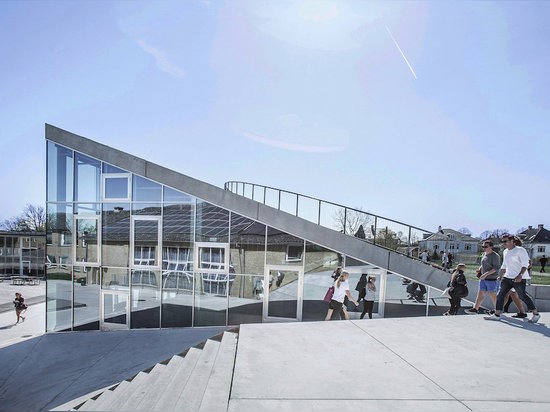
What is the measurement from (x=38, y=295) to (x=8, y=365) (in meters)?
21.3

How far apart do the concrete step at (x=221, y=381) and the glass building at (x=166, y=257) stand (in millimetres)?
5755

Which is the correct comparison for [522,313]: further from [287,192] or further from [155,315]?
[155,315]

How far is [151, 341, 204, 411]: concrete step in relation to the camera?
3615mm

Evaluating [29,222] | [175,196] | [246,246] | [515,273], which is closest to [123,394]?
[246,246]

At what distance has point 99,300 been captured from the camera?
39.1 ft

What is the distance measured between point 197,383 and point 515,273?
654 centimetres

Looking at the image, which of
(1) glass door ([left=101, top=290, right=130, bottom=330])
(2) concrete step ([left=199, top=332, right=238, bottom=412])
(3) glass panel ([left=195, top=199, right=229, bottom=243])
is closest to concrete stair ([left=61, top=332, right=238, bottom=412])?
(2) concrete step ([left=199, top=332, right=238, bottom=412])

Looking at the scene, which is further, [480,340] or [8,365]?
[8,365]

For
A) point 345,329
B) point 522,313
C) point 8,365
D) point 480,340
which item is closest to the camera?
point 480,340

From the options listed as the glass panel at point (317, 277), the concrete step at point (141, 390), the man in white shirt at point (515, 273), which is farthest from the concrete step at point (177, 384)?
the man in white shirt at point (515, 273)

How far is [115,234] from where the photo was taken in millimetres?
11641

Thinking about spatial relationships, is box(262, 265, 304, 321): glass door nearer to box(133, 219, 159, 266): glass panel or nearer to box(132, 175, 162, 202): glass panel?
box(133, 219, 159, 266): glass panel

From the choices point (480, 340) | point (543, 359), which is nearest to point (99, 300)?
point (480, 340)

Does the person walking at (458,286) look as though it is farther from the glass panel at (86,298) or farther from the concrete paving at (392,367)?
the glass panel at (86,298)
